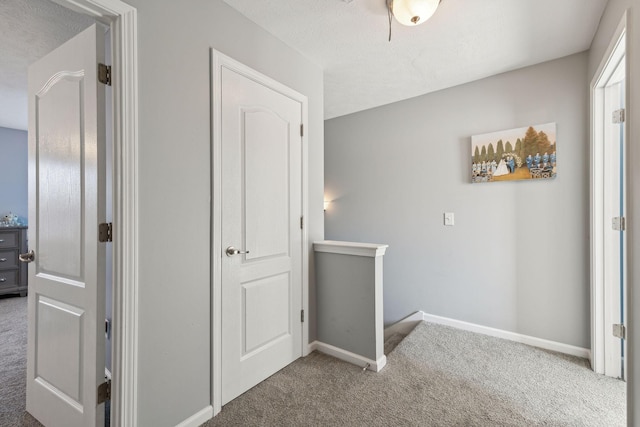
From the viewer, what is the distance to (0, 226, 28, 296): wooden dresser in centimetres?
384

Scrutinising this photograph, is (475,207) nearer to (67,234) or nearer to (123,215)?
(123,215)

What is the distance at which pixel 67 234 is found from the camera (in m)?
1.43

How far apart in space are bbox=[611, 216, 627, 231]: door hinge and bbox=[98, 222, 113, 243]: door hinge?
114 inches

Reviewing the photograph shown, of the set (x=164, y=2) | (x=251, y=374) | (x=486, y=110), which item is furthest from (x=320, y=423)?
(x=486, y=110)

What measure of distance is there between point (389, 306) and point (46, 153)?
314cm

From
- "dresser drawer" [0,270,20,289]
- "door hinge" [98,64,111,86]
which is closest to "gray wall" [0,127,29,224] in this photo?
"dresser drawer" [0,270,20,289]

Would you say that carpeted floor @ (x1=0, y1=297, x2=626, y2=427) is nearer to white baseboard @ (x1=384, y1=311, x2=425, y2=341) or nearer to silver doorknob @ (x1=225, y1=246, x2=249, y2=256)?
white baseboard @ (x1=384, y1=311, x2=425, y2=341)

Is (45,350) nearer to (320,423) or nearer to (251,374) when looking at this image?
(251,374)

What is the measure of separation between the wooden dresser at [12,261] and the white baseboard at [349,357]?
168 inches

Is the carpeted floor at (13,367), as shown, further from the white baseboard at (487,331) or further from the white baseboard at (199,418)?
the white baseboard at (487,331)

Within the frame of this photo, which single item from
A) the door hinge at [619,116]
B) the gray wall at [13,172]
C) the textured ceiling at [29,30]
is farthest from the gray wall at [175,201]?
the gray wall at [13,172]

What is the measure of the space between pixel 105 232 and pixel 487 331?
9.74ft

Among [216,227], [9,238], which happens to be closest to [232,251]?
[216,227]

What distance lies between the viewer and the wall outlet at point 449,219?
2.85m
